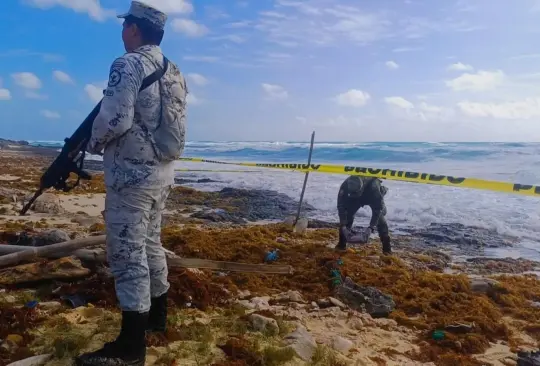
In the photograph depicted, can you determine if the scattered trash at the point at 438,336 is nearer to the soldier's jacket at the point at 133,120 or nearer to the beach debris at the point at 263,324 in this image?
the beach debris at the point at 263,324

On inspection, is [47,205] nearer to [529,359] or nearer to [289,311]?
[289,311]

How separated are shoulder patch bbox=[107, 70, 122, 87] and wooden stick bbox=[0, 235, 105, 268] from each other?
7.78ft

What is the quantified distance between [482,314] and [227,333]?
272 cm

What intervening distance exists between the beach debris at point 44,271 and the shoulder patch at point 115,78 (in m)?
2.37

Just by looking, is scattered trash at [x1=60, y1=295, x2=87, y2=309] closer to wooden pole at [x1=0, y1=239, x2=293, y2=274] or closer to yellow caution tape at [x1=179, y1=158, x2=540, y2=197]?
wooden pole at [x1=0, y1=239, x2=293, y2=274]

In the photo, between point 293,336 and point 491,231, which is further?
point 491,231

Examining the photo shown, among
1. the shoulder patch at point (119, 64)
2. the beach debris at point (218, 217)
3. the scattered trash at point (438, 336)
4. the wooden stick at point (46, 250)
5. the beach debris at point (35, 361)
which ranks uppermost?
the shoulder patch at point (119, 64)

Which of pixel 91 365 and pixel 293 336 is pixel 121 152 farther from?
pixel 293 336

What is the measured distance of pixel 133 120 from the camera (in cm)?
277

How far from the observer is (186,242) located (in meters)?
6.52

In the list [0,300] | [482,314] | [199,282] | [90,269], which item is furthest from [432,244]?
[0,300]

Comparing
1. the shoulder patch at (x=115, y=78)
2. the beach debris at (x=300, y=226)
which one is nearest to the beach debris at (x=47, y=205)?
the beach debris at (x=300, y=226)

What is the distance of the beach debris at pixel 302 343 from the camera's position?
10.8 feet

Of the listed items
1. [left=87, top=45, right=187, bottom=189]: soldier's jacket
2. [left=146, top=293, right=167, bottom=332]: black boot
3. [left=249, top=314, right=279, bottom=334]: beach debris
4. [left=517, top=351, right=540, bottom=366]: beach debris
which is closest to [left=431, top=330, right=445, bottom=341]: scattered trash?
[left=517, top=351, right=540, bottom=366]: beach debris
